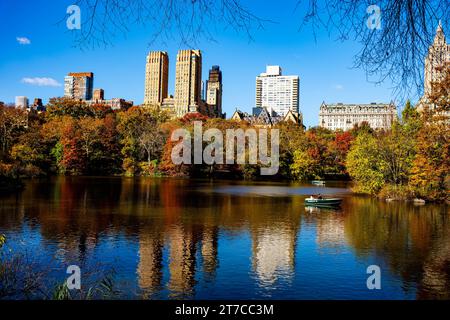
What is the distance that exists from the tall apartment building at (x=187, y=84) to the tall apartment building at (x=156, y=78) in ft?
39.2

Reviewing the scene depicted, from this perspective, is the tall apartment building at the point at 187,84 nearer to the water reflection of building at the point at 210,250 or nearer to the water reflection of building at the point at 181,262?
the water reflection of building at the point at 210,250

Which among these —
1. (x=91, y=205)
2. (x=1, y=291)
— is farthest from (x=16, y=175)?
(x=1, y=291)

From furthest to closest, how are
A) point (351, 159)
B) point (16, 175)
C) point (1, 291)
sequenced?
point (351, 159), point (16, 175), point (1, 291)

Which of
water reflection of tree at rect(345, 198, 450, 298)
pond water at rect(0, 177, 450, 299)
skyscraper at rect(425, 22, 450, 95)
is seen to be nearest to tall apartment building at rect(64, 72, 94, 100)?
pond water at rect(0, 177, 450, 299)

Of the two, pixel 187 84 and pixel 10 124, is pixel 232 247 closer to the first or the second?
pixel 10 124

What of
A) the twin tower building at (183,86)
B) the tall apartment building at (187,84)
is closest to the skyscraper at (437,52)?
the twin tower building at (183,86)

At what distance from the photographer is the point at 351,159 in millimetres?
42812

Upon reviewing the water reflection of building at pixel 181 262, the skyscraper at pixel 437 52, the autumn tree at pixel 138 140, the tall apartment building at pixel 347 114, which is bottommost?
the water reflection of building at pixel 181 262

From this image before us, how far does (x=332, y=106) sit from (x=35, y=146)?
131m

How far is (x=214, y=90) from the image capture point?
173 metres

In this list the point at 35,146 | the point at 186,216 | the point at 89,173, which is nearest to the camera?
the point at 186,216

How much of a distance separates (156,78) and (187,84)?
18105 mm

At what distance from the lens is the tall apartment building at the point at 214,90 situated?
170325 millimetres
